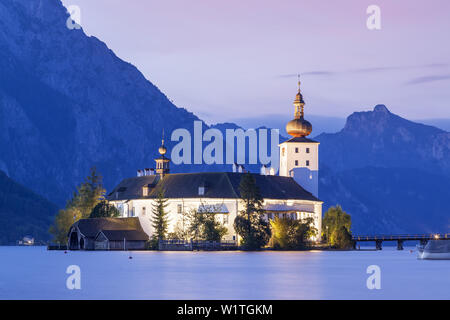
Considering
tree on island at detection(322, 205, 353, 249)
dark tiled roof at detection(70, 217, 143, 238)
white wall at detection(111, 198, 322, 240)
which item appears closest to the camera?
white wall at detection(111, 198, 322, 240)

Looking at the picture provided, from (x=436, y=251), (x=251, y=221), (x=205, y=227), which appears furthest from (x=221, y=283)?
(x=205, y=227)

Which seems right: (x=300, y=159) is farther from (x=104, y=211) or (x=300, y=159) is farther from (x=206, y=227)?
(x=104, y=211)

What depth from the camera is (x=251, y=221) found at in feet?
421

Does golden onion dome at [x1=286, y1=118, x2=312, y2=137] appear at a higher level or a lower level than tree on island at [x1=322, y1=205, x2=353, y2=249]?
higher

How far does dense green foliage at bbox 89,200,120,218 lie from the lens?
147125 millimetres

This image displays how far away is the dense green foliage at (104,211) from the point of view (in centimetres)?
14712

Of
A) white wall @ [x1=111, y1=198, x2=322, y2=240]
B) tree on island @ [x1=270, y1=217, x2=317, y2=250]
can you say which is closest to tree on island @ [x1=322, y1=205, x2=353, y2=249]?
white wall @ [x1=111, y1=198, x2=322, y2=240]

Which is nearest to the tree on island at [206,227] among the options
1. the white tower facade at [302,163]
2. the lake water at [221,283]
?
the white tower facade at [302,163]

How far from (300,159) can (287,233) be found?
26761 mm

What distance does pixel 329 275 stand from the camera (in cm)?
7262

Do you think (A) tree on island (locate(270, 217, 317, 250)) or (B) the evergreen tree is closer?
(A) tree on island (locate(270, 217, 317, 250))

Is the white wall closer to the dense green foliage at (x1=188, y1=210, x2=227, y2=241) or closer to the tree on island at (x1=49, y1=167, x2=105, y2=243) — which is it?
the dense green foliage at (x1=188, y1=210, x2=227, y2=241)

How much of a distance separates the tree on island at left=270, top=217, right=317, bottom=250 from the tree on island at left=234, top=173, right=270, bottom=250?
1.81 m
